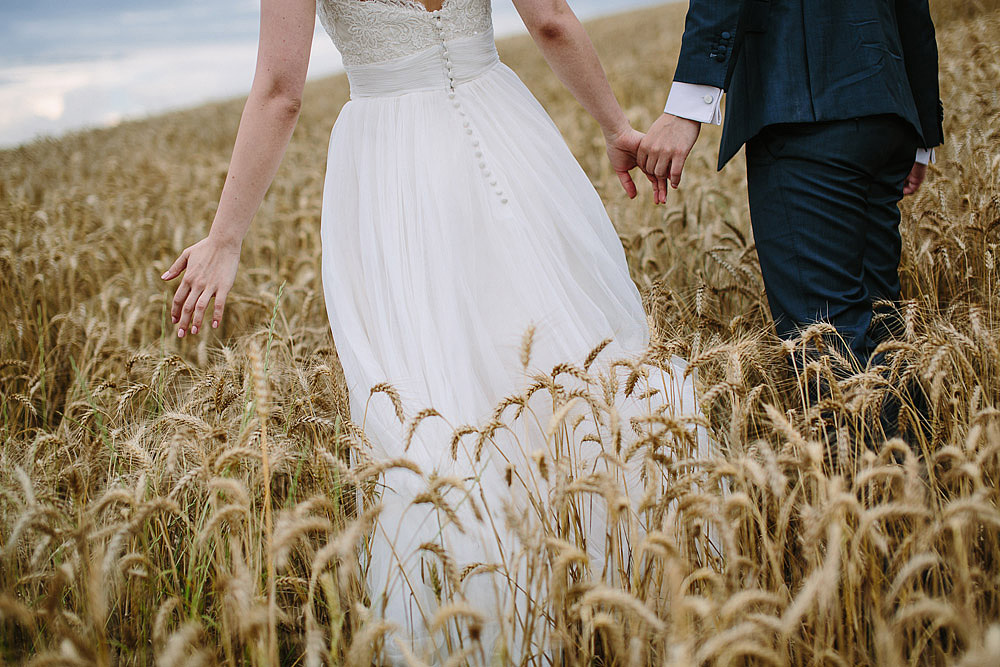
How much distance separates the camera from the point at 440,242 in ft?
6.12

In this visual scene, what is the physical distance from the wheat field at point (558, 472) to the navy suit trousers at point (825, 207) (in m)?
0.15

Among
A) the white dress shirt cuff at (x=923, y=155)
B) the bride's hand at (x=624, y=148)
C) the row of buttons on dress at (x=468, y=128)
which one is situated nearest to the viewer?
the row of buttons on dress at (x=468, y=128)

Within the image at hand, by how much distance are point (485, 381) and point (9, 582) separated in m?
1.16

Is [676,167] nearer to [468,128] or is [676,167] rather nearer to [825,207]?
[825,207]

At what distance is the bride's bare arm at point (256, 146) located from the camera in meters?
1.65

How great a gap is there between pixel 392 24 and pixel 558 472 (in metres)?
1.27

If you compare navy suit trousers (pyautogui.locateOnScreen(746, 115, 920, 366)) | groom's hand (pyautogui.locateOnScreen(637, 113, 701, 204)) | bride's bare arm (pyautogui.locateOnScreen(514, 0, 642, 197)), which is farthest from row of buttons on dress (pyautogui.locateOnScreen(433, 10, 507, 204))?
navy suit trousers (pyautogui.locateOnScreen(746, 115, 920, 366))

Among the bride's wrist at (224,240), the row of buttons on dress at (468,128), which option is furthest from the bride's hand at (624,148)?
the bride's wrist at (224,240)

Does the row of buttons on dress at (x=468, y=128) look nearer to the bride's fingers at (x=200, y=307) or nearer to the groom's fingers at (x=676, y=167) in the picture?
the groom's fingers at (x=676, y=167)

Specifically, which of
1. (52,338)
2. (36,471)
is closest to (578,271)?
(36,471)

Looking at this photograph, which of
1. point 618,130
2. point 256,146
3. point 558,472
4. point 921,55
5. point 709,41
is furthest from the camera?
point 618,130

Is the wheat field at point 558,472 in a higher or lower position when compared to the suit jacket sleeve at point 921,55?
lower

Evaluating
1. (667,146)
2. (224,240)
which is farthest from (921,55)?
(224,240)

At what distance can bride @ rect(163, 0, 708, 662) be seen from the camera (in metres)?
1.70
